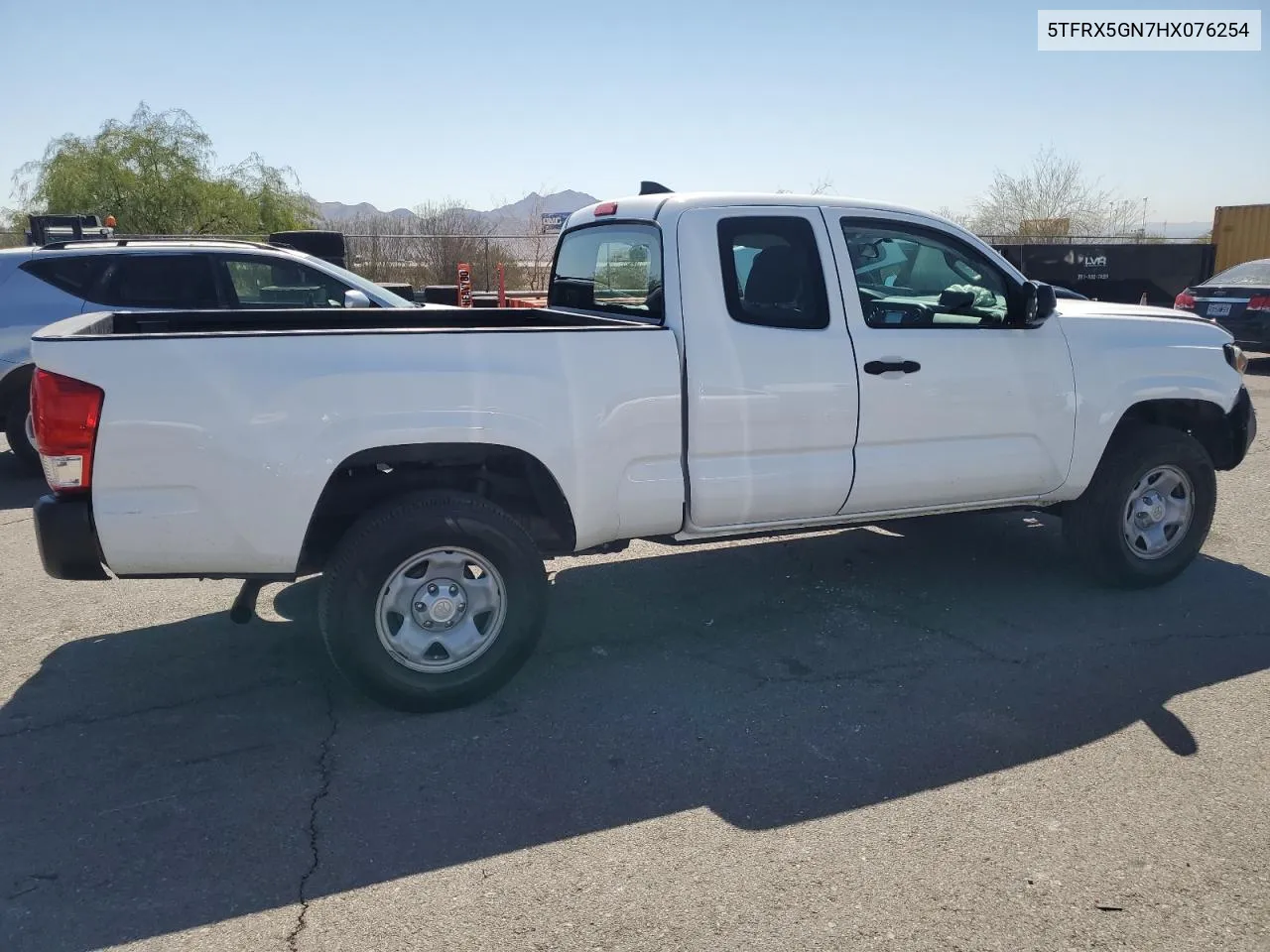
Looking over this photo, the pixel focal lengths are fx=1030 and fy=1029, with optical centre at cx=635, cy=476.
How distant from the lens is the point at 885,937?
2850 mm

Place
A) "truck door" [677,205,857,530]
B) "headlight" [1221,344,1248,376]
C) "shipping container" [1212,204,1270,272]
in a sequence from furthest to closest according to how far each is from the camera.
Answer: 1. "shipping container" [1212,204,1270,272]
2. "headlight" [1221,344,1248,376]
3. "truck door" [677,205,857,530]

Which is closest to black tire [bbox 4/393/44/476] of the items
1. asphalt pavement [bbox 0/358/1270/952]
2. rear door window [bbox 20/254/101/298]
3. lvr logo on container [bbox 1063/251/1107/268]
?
rear door window [bbox 20/254/101/298]

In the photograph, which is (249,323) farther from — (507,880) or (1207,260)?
(1207,260)

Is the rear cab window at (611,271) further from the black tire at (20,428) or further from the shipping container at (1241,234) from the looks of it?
the shipping container at (1241,234)

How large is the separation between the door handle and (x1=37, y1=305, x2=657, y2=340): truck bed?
1.06 metres

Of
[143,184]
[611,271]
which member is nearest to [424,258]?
[143,184]

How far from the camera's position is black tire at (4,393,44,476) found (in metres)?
8.13

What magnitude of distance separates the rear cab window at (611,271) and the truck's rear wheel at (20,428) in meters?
4.85

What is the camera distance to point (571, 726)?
4105 mm

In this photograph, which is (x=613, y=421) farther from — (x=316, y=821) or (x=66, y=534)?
(x=66, y=534)

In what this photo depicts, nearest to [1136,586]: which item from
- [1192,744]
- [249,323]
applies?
[1192,744]

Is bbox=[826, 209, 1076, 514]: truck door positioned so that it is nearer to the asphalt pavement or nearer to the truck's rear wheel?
the asphalt pavement

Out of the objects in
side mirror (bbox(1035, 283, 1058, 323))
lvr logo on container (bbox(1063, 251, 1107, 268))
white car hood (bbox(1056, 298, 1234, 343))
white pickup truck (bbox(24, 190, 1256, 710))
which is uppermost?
lvr logo on container (bbox(1063, 251, 1107, 268))

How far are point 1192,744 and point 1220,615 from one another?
1.64 meters
